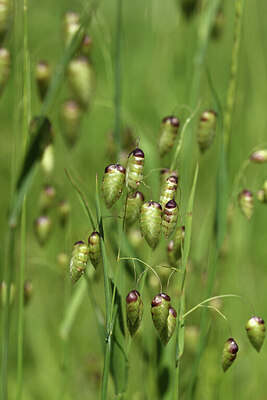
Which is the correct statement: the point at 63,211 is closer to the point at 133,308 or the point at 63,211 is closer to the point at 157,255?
the point at 157,255

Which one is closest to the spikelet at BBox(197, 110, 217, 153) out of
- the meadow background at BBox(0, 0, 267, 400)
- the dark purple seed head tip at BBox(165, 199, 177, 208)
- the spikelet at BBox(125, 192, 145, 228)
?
the meadow background at BBox(0, 0, 267, 400)

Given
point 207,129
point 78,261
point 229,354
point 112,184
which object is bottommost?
point 229,354

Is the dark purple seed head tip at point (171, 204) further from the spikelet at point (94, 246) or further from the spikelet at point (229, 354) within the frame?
Answer: the spikelet at point (229, 354)

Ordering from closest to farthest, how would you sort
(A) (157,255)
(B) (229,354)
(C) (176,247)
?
(B) (229,354)
(C) (176,247)
(A) (157,255)

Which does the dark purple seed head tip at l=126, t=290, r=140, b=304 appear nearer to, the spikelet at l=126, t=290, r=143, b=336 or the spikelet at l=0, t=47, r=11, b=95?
the spikelet at l=126, t=290, r=143, b=336

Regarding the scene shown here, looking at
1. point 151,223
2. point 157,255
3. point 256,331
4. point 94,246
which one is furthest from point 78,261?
point 157,255

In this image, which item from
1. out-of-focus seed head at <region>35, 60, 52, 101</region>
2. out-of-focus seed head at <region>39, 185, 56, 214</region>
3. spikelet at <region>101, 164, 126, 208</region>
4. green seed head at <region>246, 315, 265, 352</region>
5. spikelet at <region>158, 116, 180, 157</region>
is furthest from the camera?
out-of-focus seed head at <region>39, 185, 56, 214</region>

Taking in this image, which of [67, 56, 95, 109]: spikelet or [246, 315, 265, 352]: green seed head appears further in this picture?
[67, 56, 95, 109]: spikelet
